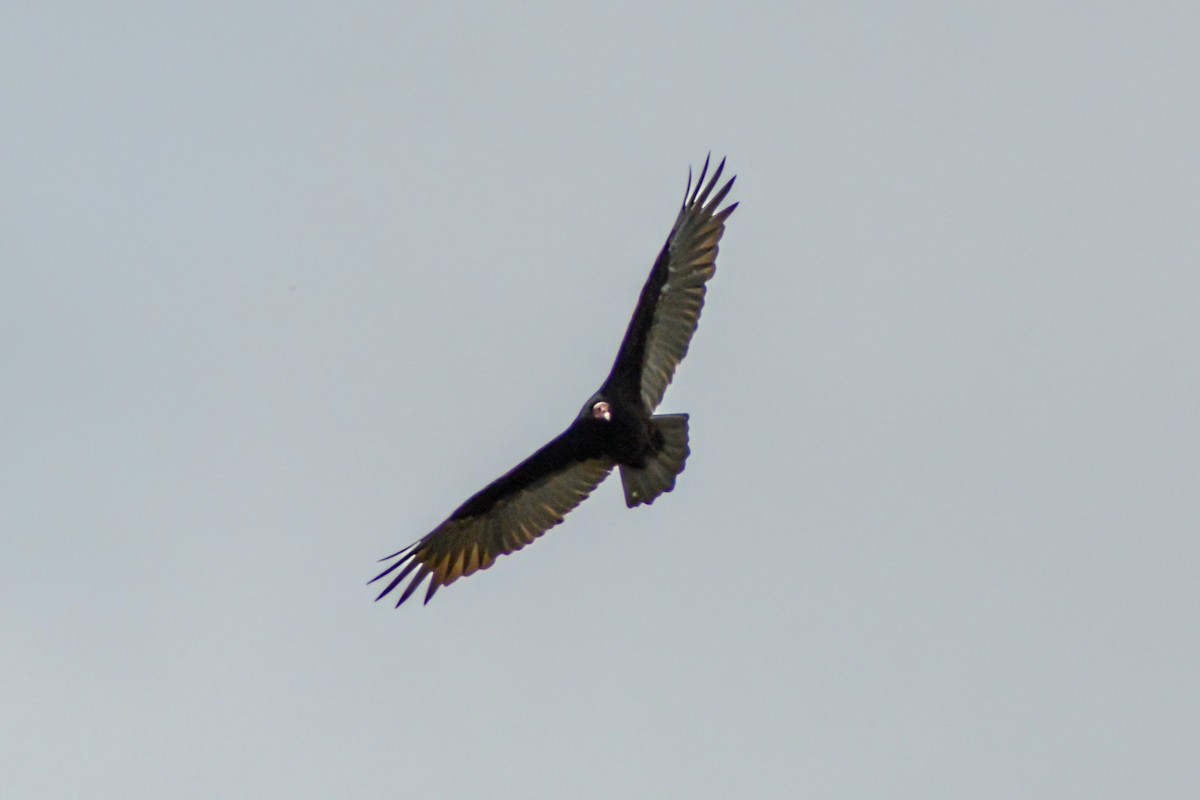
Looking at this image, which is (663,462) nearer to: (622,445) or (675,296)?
(622,445)

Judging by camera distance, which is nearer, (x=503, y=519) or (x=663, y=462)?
(x=663, y=462)

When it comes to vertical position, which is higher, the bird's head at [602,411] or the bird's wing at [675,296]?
the bird's wing at [675,296]

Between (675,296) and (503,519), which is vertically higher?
(675,296)

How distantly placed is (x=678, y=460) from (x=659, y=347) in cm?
107

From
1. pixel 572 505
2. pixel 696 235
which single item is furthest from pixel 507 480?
pixel 696 235

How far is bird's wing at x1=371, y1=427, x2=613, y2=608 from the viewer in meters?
15.9

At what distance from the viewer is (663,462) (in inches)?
600

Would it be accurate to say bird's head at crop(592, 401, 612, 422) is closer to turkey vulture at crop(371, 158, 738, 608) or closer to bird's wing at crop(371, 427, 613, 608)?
turkey vulture at crop(371, 158, 738, 608)

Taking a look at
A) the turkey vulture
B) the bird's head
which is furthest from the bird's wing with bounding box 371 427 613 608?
the bird's head

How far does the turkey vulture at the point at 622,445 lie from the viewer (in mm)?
15234

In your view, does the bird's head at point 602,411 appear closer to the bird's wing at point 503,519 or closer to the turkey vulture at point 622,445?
the turkey vulture at point 622,445

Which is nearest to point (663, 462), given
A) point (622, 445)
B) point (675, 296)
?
point (622, 445)

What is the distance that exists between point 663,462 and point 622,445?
384mm

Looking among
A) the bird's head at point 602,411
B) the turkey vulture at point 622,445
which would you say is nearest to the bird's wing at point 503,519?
the turkey vulture at point 622,445
